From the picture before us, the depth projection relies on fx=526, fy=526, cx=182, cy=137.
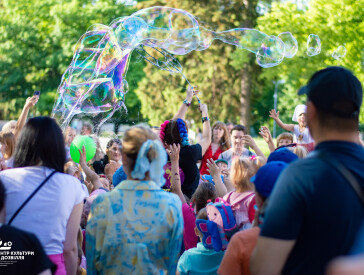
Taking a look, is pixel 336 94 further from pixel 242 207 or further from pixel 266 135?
pixel 266 135

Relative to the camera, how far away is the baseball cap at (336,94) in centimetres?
219

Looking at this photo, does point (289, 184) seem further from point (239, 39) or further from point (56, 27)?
point (56, 27)

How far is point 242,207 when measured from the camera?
372cm

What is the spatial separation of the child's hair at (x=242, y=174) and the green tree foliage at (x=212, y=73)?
24.6 metres

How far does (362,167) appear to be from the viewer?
212 centimetres

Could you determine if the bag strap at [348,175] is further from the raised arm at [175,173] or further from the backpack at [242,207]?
the raised arm at [175,173]

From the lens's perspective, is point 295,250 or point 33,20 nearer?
point 295,250

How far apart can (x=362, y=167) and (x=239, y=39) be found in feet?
21.5

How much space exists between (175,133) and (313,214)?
294 centimetres

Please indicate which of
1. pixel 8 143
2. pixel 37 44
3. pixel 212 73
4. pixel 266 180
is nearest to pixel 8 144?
pixel 8 143

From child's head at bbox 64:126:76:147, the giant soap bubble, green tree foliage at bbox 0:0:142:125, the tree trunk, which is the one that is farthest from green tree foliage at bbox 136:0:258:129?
child's head at bbox 64:126:76:147

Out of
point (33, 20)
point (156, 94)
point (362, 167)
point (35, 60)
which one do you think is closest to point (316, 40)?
point (362, 167)

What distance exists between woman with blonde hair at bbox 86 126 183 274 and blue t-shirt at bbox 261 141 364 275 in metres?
1.05

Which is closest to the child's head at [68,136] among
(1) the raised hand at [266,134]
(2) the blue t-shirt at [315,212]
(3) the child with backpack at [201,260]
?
(1) the raised hand at [266,134]
